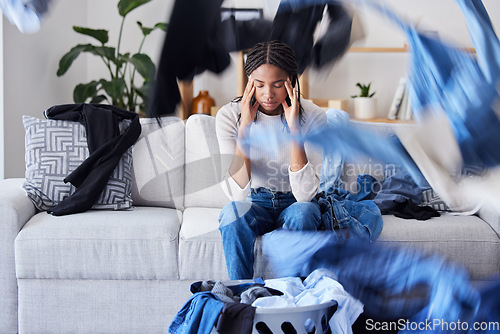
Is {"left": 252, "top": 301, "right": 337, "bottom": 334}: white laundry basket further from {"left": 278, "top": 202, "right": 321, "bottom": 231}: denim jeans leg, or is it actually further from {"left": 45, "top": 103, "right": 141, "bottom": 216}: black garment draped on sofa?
{"left": 45, "top": 103, "right": 141, "bottom": 216}: black garment draped on sofa

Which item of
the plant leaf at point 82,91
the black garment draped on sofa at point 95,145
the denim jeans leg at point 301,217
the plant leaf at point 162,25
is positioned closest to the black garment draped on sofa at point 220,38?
the plant leaf at point 162,25

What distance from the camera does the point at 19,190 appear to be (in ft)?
5.98

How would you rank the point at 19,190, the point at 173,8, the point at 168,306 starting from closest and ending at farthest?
the point at 173,8, the point at 168,306, the point at 19,190

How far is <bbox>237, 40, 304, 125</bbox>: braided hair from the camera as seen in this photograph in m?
0.34

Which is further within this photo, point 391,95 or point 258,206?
point 258,206

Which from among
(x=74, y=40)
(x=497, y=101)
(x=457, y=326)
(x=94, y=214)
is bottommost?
(x=94, y=214)

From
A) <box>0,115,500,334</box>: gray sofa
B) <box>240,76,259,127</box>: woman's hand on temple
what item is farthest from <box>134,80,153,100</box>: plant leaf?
<box>0,115,500,334</box>: gray sofa

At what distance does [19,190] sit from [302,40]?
5.50 ft

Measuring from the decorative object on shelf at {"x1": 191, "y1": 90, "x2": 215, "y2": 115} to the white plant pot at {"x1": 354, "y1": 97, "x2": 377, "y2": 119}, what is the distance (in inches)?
4.7

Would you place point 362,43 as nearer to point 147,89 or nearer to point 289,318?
point 147,89

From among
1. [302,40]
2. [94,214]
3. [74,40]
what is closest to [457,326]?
[302,40]

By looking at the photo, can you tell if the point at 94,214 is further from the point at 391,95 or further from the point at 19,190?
the point at 391,95

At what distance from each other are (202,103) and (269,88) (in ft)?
0.23

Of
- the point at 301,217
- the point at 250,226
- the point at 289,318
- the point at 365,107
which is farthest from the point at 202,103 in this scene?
the point at 250,226
